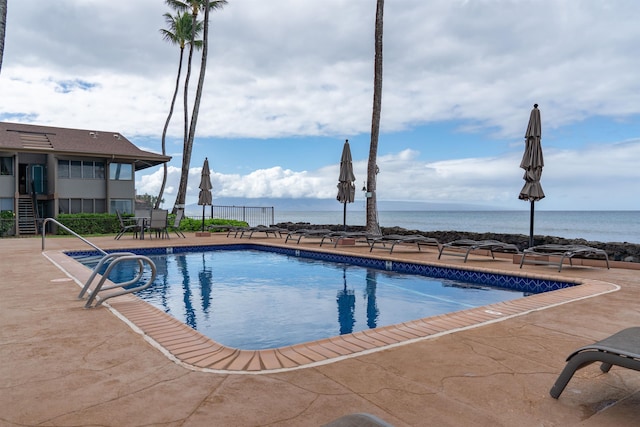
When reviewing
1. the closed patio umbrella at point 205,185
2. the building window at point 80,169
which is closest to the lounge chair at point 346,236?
the closed patio umbrella at point 205,185

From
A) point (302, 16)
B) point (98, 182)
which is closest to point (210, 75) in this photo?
point (98, 182)

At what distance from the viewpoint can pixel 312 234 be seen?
1235 cm

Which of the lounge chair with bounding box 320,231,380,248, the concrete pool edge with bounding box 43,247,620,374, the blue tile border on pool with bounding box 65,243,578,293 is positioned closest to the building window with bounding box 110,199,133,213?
the blue tile border on pool with bounding box 65,243,578,293

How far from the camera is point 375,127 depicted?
1255cm

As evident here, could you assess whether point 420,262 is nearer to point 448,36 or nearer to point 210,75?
point 448,36

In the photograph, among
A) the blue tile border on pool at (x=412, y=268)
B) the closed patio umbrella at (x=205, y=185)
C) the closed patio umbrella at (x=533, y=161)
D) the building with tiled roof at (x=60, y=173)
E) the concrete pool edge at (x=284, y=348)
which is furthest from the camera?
the building with tiled roof at (x=60, y=173)

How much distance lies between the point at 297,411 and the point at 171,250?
1007 cm

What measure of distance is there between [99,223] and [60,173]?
3247mm

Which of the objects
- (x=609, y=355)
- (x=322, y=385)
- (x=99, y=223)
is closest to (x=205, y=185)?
(x=99, y=223)

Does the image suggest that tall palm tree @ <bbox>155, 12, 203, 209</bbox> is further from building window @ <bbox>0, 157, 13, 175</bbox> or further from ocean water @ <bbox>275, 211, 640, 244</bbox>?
ocean water @ <bbox>275, 211, 640, 244</bbox>

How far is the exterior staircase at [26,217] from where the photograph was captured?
58.6 ft

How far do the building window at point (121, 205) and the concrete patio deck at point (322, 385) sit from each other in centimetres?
1801

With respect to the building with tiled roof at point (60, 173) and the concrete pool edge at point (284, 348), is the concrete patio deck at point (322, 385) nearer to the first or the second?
the concrete pool edge at point (284, 348)

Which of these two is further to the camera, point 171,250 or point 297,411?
point 171,250
